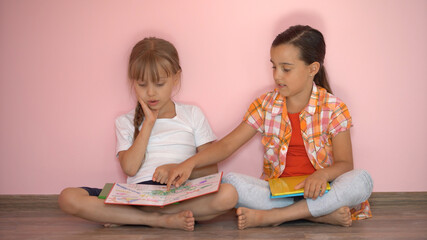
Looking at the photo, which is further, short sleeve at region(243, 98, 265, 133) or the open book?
short sleeve at region(243, 98, 265, 133)

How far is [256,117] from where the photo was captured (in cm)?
194

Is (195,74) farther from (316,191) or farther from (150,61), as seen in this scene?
(316,191)

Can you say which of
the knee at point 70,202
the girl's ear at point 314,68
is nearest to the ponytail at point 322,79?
the girl's ear at point 314,68

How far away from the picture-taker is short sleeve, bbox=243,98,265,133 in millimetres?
1938

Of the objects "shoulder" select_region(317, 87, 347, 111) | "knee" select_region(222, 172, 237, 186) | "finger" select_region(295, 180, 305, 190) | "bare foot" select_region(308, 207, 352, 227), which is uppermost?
"shoulder" select_region(317, 87, 347, 111)

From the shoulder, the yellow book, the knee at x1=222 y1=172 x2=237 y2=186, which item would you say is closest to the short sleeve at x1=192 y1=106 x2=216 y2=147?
the knee at x1=222 y1=172 x2=237 y2=186

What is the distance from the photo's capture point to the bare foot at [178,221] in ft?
5.38

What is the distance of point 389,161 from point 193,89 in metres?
0.89

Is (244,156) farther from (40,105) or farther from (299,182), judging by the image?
(40,105)

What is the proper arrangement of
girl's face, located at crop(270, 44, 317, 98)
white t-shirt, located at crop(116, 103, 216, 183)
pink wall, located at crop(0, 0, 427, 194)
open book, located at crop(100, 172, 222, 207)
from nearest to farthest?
open book, located at crop(100, 172, 222, 207) < girl's face, located at crop(270, 44, 317, 98) < white t-shirt, located at crop(116, 103, 216, 183) < pink wall, located at crop(0, 0, 427, 194)

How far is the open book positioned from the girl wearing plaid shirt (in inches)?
1.9

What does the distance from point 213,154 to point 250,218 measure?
0.32 m

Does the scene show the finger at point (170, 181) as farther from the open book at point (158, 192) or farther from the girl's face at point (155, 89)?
the girl's face at point (155, 89)

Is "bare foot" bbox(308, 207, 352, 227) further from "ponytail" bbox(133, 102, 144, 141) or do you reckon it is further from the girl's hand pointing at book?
"ponytail" bbox(133, 102, 144, 141)
